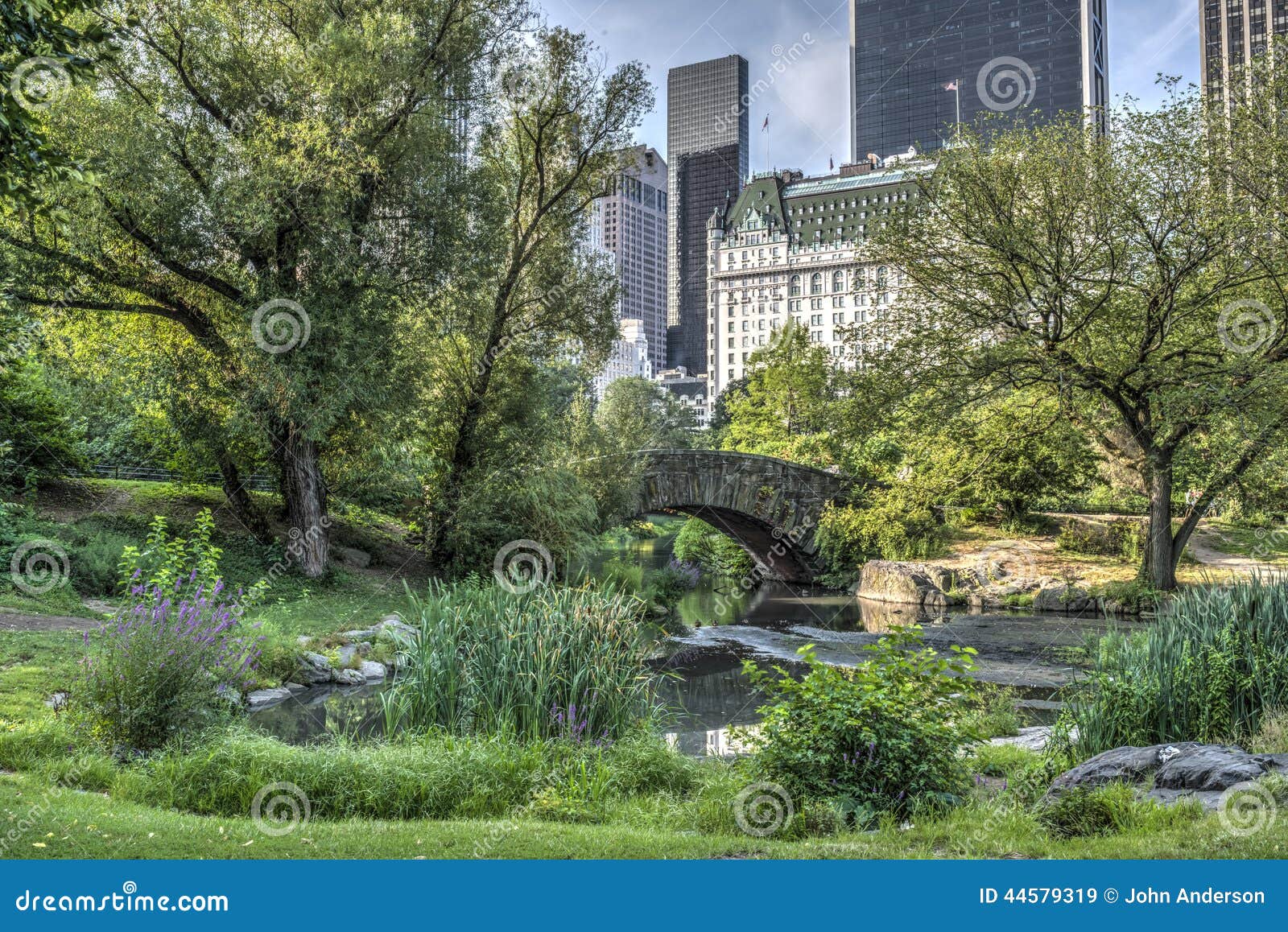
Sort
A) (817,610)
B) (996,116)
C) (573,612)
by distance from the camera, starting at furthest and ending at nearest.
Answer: (817,610) → (996,116) → (573,612)

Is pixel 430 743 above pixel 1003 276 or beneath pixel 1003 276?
beneath

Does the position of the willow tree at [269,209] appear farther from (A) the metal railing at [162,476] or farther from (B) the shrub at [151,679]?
(B) the shrub at [151,679]

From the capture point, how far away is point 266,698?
10688 millimetres

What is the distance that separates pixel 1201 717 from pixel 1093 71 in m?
129

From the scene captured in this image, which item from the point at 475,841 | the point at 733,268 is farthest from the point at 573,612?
the point at 733,268

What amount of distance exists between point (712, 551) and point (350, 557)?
17.8 meters

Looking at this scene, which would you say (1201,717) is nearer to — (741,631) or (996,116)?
(741,631)

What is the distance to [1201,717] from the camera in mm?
7066

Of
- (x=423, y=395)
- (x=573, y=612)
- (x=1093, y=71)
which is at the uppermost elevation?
(x=1093, y=71)

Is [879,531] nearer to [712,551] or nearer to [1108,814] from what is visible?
[712,551]

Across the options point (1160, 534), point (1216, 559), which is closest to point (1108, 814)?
point (1160, 534)

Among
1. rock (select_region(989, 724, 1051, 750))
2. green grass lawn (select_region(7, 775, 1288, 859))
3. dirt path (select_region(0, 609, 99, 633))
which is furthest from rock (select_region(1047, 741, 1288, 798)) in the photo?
dirt path (select_region(0, 609, 99, 633))

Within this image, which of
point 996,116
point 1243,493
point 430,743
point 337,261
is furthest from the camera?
point 996,116

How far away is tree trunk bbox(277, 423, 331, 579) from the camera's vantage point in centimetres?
1720
